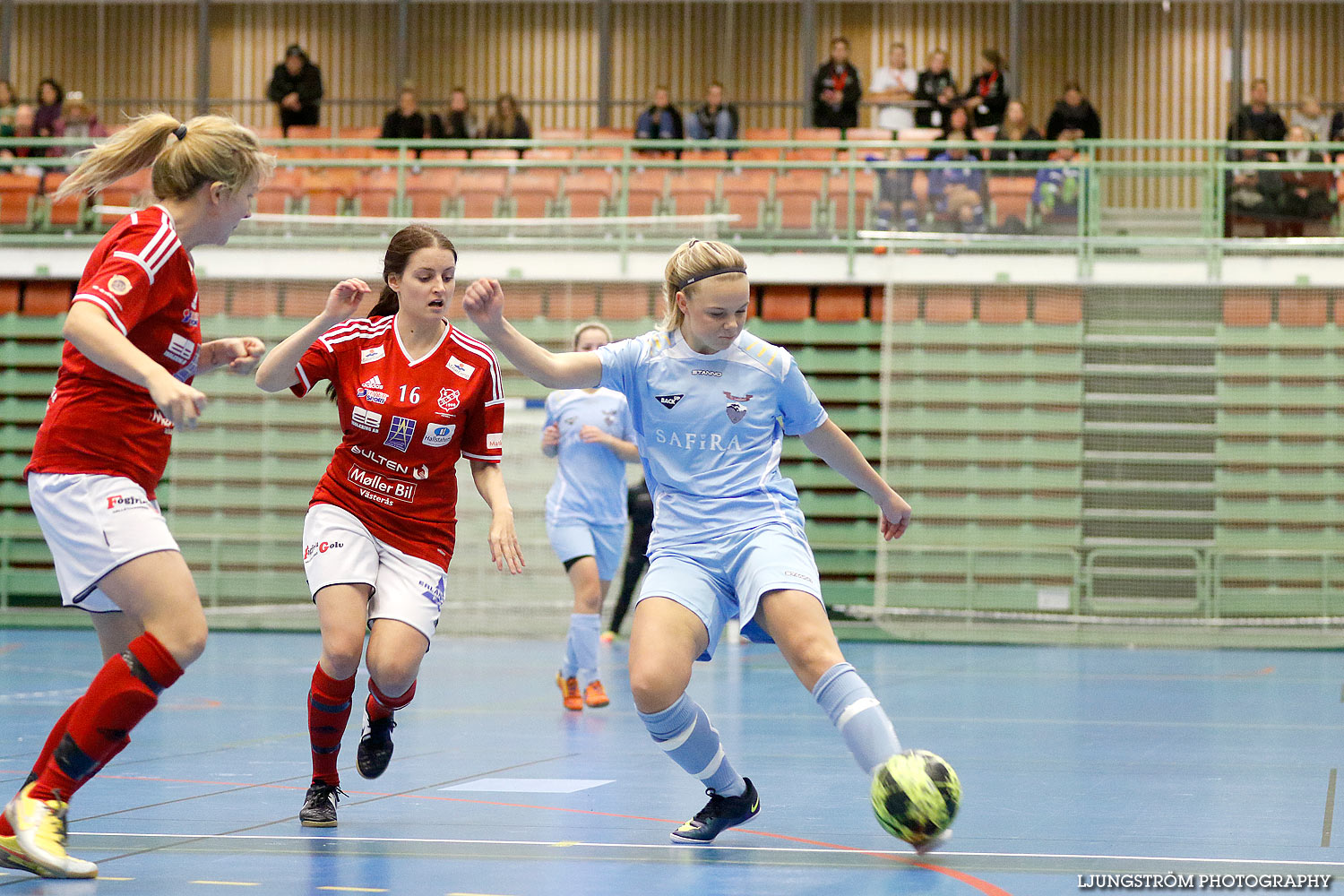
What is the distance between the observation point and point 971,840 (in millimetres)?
4352

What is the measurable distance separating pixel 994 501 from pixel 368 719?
10734mm

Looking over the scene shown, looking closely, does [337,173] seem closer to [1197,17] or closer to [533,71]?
[533,71]

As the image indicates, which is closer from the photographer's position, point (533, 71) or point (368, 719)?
point (368, 719)

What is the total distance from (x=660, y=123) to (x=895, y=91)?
2.99 meters

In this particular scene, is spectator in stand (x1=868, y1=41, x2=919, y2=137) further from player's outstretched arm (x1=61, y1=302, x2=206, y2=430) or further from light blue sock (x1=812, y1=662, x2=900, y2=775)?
player's outstretched arm (x1=61, y1=302, x2=206, y2=430)

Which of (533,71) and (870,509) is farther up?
(533,71)

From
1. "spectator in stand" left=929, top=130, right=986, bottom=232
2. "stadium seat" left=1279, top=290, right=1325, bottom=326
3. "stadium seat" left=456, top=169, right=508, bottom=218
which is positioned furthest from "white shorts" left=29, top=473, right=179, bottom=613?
"stadium seat" left=1279, top=290, right=1325, bottom=326

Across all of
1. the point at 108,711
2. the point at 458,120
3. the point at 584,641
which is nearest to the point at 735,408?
the point at 108,711

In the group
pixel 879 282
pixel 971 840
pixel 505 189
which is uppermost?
pixel 505 189

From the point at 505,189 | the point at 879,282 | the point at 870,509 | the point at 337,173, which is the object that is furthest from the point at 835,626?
the point at 337,173

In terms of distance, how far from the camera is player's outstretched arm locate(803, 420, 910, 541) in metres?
4.45

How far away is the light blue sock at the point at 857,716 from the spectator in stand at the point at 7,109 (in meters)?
15.9

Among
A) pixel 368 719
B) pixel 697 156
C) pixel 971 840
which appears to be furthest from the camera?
pixel 697 156

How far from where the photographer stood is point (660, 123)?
17109mm
